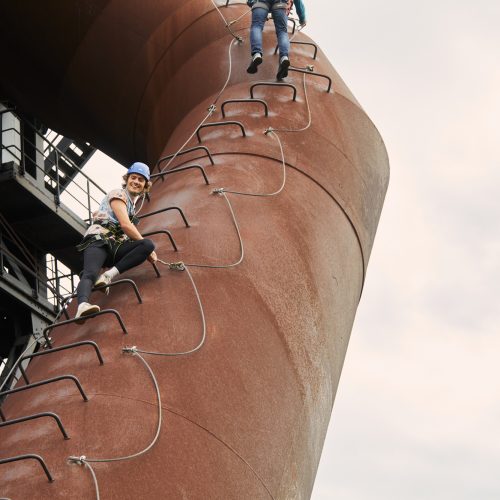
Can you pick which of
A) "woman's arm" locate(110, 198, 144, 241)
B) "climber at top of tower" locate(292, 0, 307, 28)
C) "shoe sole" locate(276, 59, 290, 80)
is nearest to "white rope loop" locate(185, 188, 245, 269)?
"woman's arm" locate(110, 198, 144, 241)

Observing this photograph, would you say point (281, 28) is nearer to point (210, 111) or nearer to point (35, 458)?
point (210, 111)

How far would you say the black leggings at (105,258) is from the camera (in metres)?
7.87

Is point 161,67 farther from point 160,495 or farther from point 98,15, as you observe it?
point 160,495

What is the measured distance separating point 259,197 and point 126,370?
3.04m

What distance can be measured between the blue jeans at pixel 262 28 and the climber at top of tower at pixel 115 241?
405 centimetres

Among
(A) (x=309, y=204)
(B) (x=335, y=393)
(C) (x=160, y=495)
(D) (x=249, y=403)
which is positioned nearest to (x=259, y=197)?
(A) (x=309, y=204)

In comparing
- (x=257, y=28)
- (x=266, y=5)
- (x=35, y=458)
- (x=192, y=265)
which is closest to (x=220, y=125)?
(x=257, y=28)

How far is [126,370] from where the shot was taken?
23.1 ft

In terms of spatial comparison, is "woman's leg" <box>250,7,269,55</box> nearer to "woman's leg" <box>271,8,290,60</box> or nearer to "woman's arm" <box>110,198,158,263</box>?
"woman's leg" <box>271,8,290,60</box>

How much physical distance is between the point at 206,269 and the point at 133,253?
2.40ft

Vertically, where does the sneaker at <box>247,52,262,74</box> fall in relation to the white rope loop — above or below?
above

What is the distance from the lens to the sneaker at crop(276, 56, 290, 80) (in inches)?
450

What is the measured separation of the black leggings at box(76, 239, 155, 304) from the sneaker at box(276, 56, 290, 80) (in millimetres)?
4106

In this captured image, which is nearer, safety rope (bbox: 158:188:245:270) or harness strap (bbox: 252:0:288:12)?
safety rope (bbox: 158:188:245:270)
